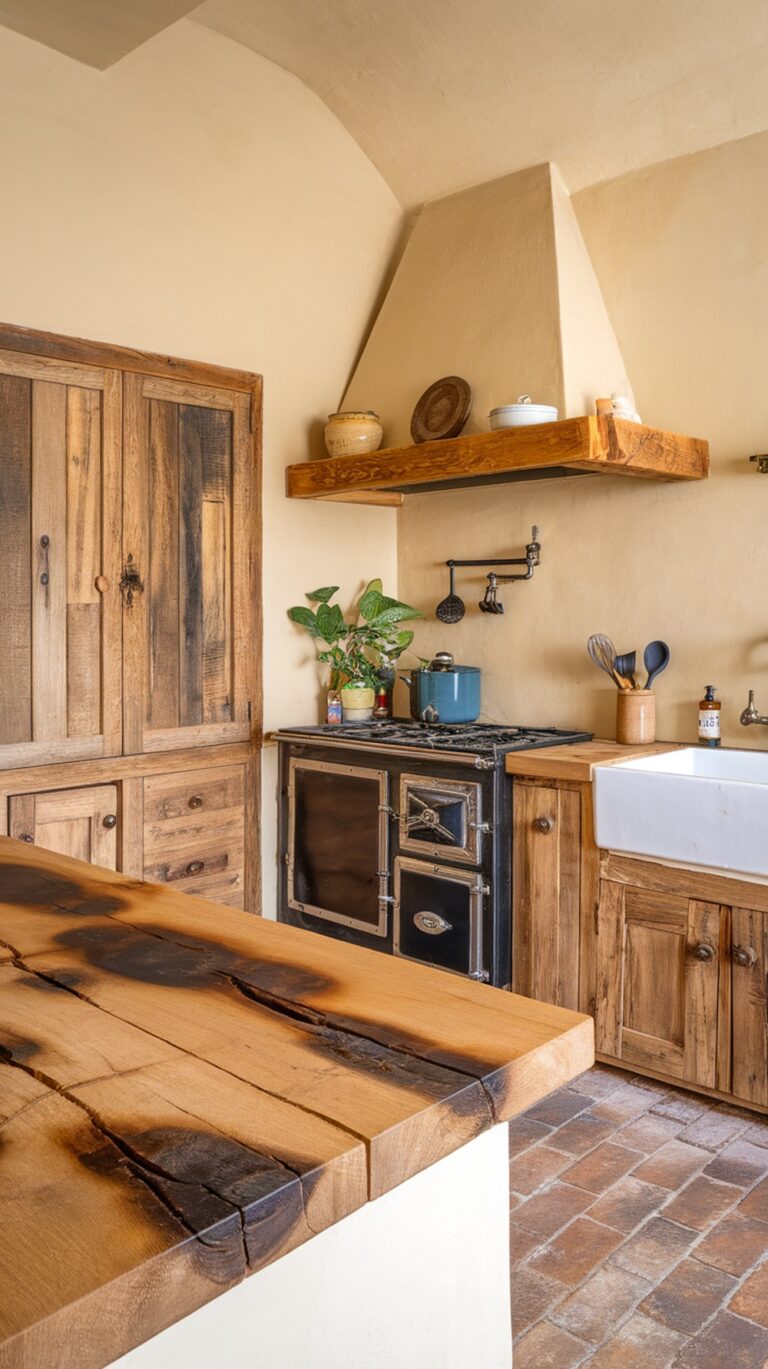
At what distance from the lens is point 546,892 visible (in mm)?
3143

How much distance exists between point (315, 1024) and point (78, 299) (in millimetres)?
2884

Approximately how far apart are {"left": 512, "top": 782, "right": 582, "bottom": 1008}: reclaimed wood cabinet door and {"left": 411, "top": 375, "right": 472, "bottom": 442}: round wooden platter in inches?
49.6

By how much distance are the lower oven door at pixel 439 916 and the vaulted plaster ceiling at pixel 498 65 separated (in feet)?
7.96

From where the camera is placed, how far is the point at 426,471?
11.6ft

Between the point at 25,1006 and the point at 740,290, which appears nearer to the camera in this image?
the point at 25,1006

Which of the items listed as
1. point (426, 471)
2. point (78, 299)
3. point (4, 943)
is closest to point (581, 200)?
point (426, 471)

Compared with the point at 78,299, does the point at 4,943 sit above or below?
below

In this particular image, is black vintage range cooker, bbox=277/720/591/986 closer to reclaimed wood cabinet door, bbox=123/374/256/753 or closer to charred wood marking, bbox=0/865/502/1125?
reclaimed wood cabinet door, bbox=123/374/256/753

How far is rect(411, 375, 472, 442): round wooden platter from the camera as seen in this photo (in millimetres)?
3590

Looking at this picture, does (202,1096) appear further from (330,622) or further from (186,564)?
(330,622)

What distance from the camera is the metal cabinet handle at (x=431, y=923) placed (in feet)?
10.9

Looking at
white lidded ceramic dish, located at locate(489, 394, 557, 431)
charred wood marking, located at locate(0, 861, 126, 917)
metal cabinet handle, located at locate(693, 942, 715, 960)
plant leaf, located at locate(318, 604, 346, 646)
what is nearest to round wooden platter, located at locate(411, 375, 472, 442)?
white lidded ceramic dish, located at locate(489, 394, 557, 431)

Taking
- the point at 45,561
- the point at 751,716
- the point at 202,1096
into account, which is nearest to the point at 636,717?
the point at 751,716

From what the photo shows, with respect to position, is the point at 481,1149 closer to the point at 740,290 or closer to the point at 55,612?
the point at 55,612
